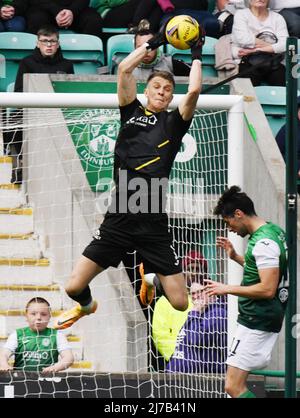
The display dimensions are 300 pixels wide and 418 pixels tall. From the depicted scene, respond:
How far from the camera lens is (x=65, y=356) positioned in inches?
443

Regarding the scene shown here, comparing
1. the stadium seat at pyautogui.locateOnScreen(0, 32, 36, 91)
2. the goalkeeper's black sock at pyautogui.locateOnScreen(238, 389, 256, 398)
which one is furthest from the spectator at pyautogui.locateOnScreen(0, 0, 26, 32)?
the goalkeeper's black sock at pyautogui.locateOnScreen(238, 389, 256, 398)

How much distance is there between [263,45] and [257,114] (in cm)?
144

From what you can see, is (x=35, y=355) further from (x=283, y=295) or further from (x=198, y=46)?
(x=198, y=46)

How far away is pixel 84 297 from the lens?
10.4 m

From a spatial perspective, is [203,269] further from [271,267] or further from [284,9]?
[284,9]

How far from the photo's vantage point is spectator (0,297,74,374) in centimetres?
1129

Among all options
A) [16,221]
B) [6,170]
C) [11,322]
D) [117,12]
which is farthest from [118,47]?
[11,322]

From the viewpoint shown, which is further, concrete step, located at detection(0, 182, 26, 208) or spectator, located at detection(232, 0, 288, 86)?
spectator, located at detection(232, 0, 288, 86)

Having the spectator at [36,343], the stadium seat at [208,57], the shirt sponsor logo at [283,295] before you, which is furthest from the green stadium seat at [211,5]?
the shirt sponsor logo at [283,295]

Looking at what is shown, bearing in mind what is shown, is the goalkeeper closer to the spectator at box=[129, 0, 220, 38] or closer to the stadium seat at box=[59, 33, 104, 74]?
the stadium seat at box=[59, 33, 104, 74]

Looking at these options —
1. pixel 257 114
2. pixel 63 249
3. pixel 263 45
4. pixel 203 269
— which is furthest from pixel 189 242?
pixel 263 45

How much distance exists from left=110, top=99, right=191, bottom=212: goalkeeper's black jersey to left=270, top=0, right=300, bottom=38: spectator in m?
4.68

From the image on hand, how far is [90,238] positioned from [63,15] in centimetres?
339
